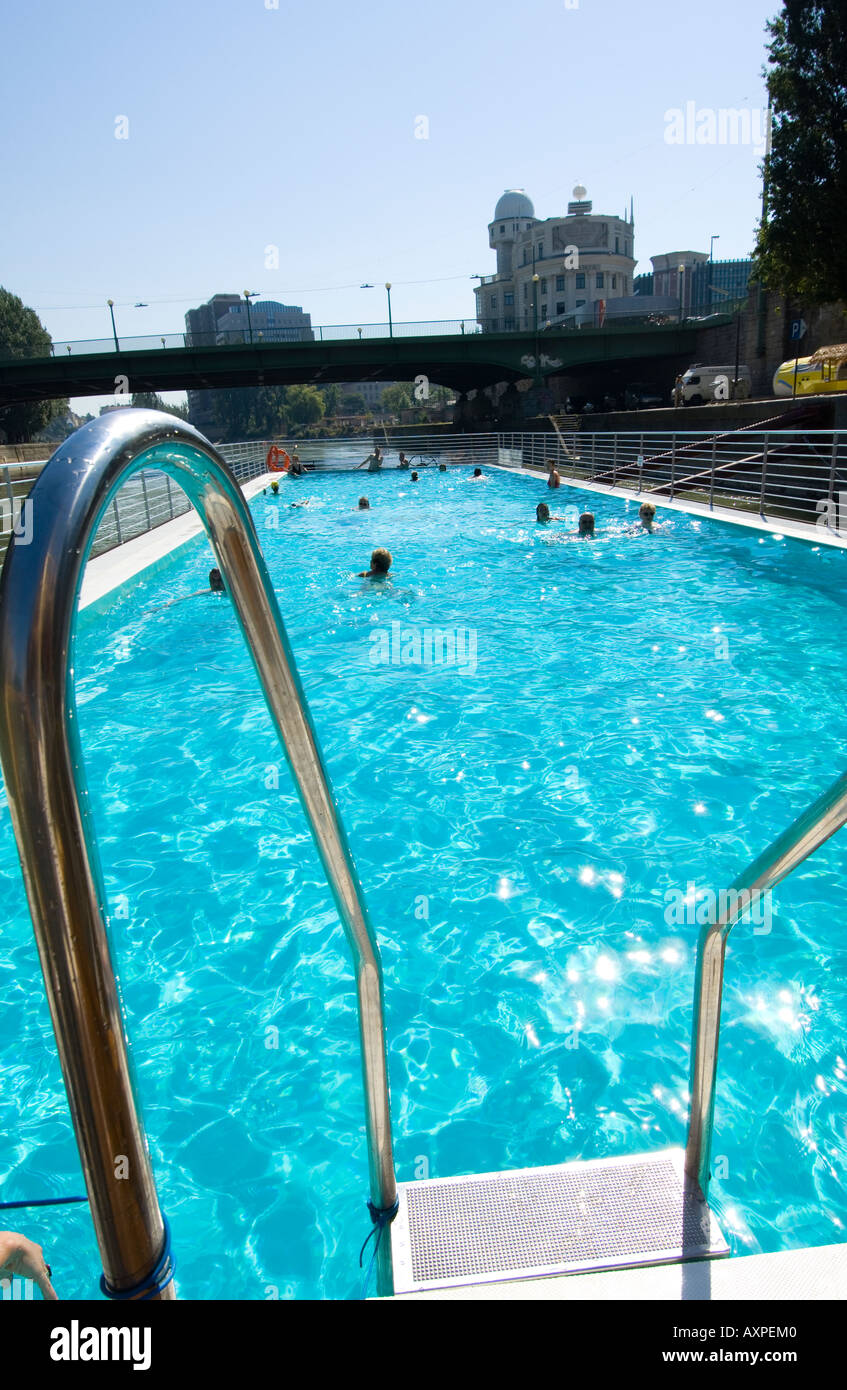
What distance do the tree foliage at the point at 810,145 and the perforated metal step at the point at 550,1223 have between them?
25.5m

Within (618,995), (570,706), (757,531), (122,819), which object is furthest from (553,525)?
(618,995)

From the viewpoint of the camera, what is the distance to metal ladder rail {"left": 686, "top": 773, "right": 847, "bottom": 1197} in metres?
1.54

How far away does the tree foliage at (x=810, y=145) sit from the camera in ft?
71.1

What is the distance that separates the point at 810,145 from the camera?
73.2 feet

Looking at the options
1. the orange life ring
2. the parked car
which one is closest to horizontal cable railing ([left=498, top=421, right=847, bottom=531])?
the orange life ring

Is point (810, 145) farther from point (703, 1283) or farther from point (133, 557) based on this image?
point (703, 1283)

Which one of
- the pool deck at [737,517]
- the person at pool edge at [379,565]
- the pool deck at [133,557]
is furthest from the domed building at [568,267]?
the person at pool edge at [379,565]

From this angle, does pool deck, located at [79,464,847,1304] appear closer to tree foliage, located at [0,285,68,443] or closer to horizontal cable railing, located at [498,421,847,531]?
horizontal cable railing, located at [498,421,847,531]

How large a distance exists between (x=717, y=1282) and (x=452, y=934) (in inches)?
107

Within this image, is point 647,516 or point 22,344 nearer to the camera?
point 647,516

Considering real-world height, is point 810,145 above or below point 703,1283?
above

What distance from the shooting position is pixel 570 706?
7.43 m

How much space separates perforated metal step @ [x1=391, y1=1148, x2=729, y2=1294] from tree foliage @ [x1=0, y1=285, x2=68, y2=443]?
73.9 meters

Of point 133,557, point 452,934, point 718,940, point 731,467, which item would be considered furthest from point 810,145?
point 718,940
